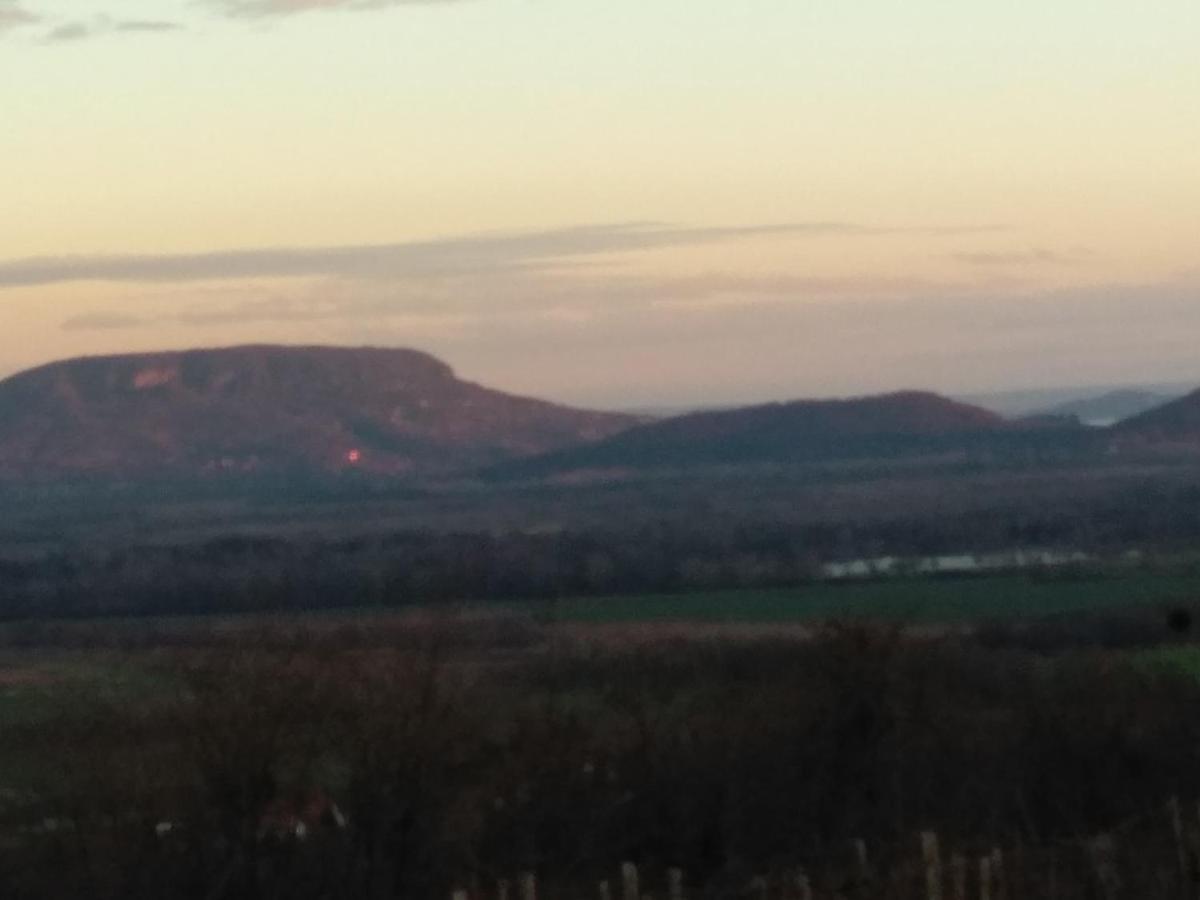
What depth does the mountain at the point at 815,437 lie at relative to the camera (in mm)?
151625

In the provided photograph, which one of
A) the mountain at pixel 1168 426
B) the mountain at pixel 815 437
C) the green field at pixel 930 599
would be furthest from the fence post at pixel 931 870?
the mountain at pixel 815 437

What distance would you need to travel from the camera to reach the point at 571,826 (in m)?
19.9

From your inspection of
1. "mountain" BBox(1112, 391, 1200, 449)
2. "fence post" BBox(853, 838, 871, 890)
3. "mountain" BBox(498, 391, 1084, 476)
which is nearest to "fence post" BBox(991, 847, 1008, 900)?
"fence post" BBox(853, 838, 871, 890)

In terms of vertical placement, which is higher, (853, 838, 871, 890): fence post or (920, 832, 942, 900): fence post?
(920, 832, 942, 900): fence post

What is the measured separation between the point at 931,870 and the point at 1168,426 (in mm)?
132394

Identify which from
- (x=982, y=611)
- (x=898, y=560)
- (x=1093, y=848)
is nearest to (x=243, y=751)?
(x=1093, y=848)

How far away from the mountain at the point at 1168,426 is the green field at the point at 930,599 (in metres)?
83.6

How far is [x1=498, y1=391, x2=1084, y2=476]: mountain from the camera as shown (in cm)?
15162

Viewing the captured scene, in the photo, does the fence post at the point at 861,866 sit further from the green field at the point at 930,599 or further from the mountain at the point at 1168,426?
the mountain at the point at 1168,426

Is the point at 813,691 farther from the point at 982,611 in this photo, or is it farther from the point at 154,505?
the point at 154,505

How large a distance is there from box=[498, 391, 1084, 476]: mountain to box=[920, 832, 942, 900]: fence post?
132613 mm

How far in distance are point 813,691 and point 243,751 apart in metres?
6.56

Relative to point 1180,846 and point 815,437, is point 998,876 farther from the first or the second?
point 815,437

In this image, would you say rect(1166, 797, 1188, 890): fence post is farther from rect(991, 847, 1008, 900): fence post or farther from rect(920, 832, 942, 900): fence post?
rect(920, 832, 942, 900): fence post
